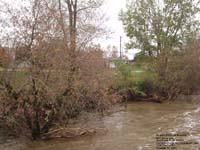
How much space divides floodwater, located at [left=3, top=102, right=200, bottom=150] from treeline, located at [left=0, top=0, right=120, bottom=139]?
0.96 metres

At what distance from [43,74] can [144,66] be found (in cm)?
1823

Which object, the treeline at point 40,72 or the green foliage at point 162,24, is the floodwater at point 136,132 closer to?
the treeline at point 40,72

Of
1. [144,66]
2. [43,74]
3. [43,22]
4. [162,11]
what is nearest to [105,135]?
[43,74]

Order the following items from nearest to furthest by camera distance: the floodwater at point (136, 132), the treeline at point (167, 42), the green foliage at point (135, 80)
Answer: the floodwater at point (136, 132), the green foliage at point (135, 80), the treeline at point (167, 42)

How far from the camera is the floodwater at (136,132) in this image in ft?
38.5

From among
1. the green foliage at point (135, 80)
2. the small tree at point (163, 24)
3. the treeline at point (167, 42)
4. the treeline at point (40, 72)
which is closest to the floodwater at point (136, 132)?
the treeline at point (40, 72)

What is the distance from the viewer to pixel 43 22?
1206 centimetres

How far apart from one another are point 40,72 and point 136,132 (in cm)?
441

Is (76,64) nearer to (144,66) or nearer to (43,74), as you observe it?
(43,74)

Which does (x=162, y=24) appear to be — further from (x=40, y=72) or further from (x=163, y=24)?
(x=40, y=72)

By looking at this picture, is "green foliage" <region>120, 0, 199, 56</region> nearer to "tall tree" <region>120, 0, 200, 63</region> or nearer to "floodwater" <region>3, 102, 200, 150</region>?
"tall tree" <region>120, 0, 200, 63</region>

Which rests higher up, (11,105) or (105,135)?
(11,105)

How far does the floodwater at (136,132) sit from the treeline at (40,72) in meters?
0.96

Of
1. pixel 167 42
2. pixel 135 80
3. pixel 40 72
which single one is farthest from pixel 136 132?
pixel 167 42
